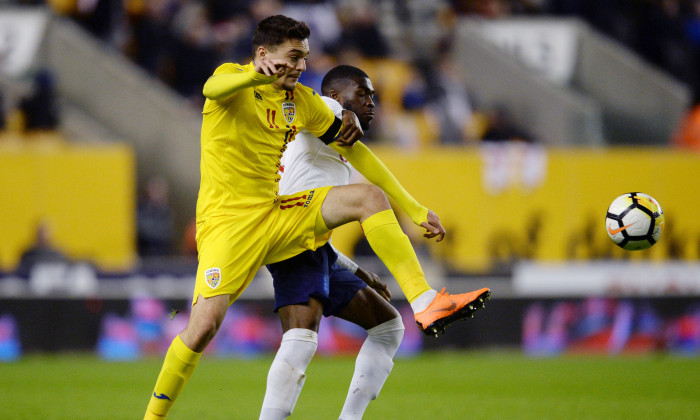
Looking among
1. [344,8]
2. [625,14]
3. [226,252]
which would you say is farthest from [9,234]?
[625,14]

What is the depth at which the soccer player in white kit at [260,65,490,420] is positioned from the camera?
18.6 feet

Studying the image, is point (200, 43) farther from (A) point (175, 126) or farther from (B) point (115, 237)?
(B) point (115, 237)

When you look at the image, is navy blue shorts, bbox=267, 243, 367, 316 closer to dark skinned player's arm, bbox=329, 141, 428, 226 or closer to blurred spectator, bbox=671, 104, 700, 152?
dark skinned player's arm, bbox=329, 141, 428, 226

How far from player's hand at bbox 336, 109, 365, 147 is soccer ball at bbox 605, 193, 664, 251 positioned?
1.74 metres

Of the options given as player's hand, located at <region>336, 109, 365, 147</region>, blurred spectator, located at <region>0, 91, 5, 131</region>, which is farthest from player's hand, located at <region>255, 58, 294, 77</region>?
blurred spectator, located at <region>0, 91, 5, 131</region>

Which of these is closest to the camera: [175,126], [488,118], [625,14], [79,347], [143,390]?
[143,390]

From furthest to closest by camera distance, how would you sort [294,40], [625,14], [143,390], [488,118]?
[625,14], [488,118], [143,390], [294,40]

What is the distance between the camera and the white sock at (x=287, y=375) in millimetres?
5434

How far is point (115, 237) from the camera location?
13352 mm

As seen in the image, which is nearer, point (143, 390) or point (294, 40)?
point (294, 40)

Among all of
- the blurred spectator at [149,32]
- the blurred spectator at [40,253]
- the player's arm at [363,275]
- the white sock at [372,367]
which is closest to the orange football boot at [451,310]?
the white sock at [372,367]

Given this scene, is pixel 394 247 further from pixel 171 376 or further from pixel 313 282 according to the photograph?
pixel 171 376

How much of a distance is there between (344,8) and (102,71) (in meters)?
4.25

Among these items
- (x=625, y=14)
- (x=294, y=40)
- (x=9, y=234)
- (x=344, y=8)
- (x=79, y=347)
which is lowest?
(x=79, y=347)
